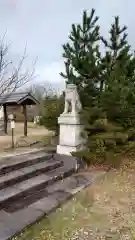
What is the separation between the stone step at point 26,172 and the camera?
157 inches

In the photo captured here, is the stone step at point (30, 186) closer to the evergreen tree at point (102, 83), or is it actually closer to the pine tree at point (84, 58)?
the evergreen tree at point (102, 83)

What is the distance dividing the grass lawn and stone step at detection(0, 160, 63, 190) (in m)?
1.00

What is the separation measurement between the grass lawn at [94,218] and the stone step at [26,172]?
1001mm

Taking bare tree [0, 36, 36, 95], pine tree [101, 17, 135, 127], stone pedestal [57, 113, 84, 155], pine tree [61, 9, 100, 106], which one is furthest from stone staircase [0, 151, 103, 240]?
bare tree [0, 36, 36, 95]

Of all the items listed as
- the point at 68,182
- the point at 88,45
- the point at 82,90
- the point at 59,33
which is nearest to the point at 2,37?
the point at 59,33

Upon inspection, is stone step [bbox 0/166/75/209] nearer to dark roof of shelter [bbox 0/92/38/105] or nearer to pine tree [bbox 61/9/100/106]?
pine tree [bbox 61/9/100/106]

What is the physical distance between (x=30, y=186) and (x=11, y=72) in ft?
18.4

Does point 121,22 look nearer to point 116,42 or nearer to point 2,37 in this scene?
point 116,42

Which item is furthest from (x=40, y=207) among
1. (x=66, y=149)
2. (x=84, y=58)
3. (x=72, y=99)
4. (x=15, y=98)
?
(x=15, y=98)

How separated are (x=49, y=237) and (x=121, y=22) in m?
6.83

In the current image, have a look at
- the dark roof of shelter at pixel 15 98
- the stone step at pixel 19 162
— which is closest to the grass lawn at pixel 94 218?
the stone step at pixel 19 162

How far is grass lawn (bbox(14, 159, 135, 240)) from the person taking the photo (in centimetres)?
283

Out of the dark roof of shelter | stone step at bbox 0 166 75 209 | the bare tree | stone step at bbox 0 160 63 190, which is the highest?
→ the bare tree

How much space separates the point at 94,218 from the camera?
3.31m
